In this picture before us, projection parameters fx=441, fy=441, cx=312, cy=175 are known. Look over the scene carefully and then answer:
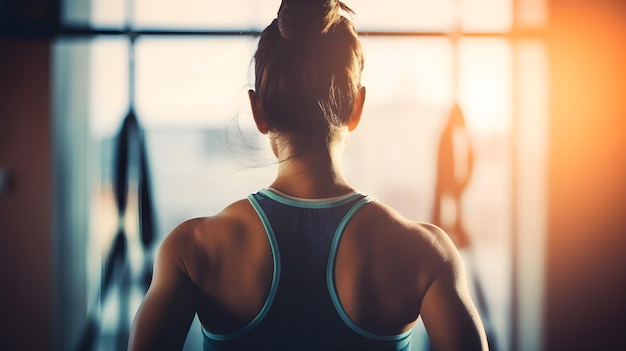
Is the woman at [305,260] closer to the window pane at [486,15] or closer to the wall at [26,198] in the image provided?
the window pane at [486,15]

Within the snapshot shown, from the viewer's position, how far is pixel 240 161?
52.4 inches

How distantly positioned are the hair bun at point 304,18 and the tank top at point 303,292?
0.85 feet

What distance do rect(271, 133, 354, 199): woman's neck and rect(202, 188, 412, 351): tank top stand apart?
25 millimetres

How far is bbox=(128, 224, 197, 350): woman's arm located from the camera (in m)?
0.68

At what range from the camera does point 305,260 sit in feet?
2.18

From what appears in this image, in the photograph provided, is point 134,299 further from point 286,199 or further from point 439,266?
point 439,266

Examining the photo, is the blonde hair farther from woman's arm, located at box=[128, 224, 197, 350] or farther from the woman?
woman's arm, located at box=[128, 224, 197, 350]

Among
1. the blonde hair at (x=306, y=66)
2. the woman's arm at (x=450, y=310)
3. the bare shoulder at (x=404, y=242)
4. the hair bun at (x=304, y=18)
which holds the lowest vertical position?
the woman's arm at (x=450, y=310)

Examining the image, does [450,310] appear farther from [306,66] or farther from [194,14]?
[194,14]

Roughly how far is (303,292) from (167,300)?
0.69 ft

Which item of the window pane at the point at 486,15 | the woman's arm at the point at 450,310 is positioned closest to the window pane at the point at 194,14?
the window pane at the point at 486,15

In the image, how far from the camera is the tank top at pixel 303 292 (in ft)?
2.15

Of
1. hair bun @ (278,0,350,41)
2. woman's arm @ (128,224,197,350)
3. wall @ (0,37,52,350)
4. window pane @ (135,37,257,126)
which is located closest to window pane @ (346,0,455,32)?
window pane @ (135,37,257,126)

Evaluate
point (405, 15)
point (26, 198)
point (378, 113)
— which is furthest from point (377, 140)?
point (26, 198)
